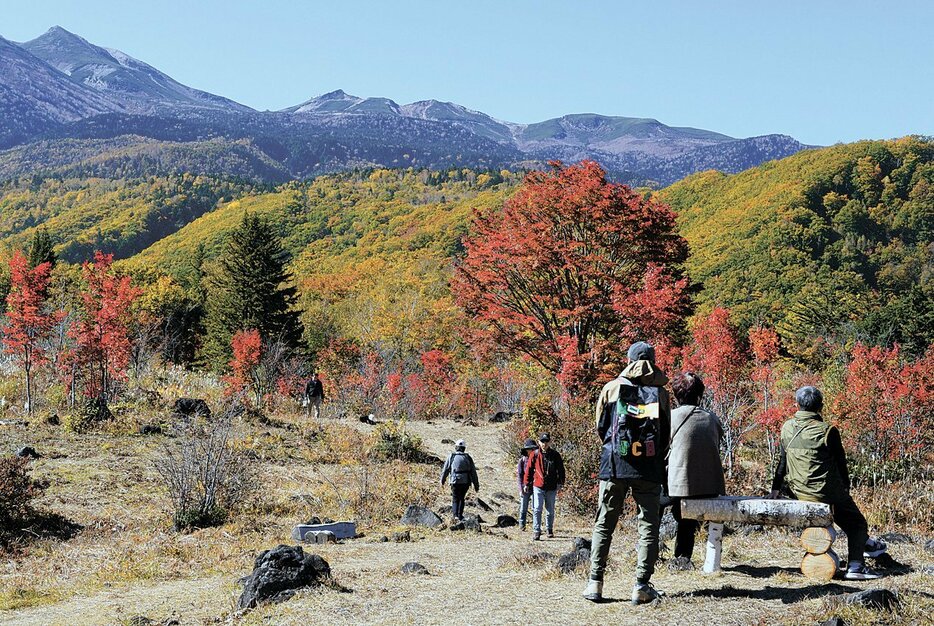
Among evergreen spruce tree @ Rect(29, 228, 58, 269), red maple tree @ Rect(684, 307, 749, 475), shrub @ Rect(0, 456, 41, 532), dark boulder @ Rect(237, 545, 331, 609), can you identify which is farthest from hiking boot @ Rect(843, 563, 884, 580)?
evergreen spruce tree @ Rect(29, 228, 58, 269)

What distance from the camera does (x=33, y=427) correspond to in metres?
18.0

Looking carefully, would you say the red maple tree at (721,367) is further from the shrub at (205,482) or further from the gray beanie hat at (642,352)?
the gray beanie hat at (642,352)

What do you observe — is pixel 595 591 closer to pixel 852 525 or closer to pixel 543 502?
pixel 852 525

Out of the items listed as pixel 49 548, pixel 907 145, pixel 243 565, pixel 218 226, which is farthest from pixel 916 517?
pixel 218 226

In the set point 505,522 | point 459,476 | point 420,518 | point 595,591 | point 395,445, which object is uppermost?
point 595,591

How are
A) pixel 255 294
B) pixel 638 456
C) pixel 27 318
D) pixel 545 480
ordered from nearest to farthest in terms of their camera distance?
1. pixel 638 456
2. pixel 545 480
3. pixel 27 318
4. pixel 255 294

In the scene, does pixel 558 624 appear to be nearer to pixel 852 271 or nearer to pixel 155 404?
pixel 155 404

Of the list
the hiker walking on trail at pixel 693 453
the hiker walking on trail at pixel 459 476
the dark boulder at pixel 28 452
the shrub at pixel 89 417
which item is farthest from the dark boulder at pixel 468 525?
the shrub at pixel 89 417

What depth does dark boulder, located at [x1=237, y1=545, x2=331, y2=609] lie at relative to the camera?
20.9 feet

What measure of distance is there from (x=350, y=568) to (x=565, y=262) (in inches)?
494

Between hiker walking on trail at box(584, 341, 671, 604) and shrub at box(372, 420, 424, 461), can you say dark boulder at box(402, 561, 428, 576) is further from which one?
shrub at box(372, 420, 424, 461)

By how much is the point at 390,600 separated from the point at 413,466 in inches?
461

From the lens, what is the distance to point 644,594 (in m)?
5.24

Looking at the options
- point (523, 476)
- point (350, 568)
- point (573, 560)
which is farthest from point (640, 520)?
point (523, 476)
